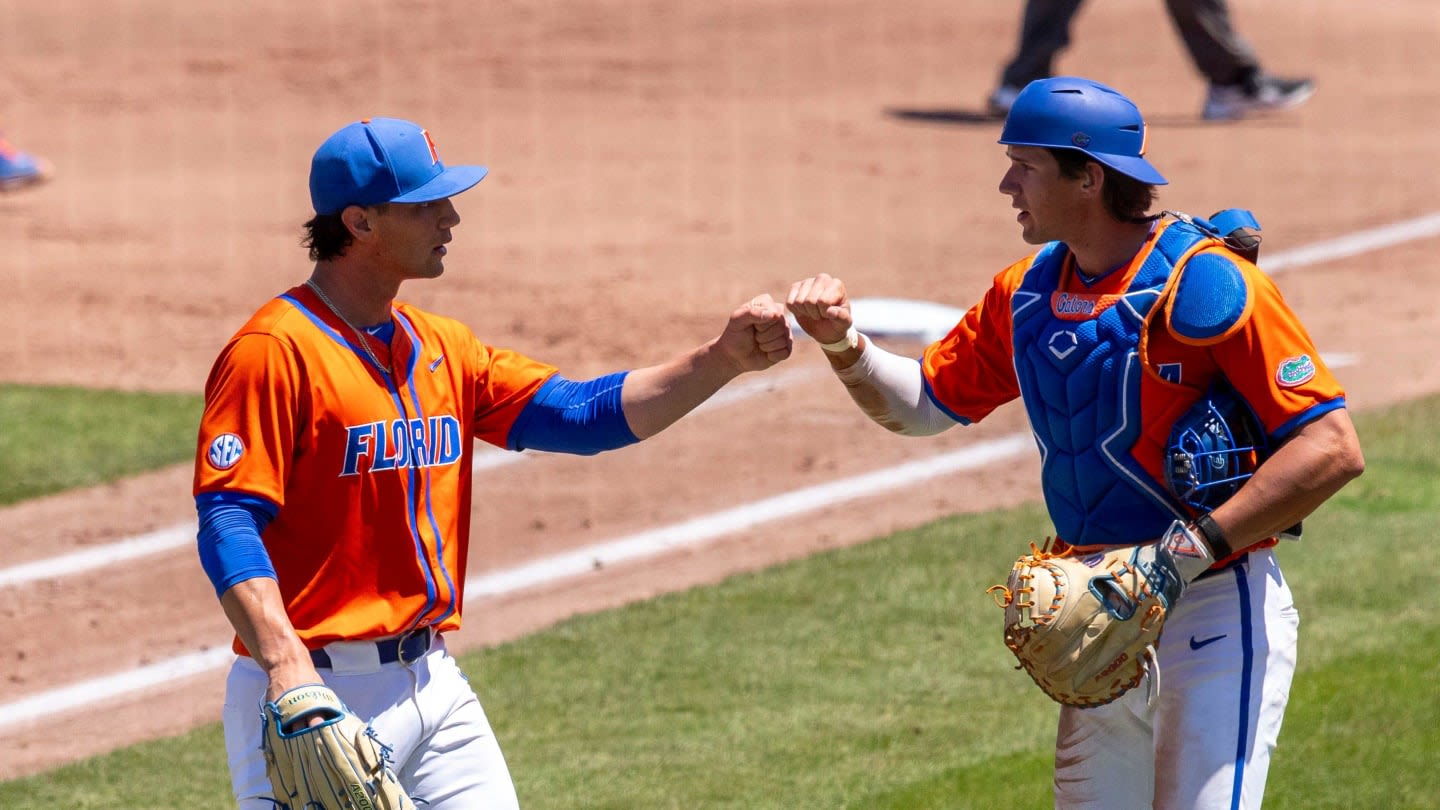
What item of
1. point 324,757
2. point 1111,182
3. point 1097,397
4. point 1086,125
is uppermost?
point 1086,125

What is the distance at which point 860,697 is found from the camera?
623cm

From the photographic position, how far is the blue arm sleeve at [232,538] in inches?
139

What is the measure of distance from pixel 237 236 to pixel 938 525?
6.21m

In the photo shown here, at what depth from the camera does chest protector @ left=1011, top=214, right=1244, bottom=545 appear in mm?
3824

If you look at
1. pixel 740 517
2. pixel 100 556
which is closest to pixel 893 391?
pixel 740 517

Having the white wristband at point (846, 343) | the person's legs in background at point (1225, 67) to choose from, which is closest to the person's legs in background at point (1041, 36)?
the person's legs in background at point (1225, 67)

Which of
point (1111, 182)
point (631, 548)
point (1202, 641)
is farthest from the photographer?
point (631, 548)

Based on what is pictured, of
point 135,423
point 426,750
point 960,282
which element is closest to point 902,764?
point 426,750

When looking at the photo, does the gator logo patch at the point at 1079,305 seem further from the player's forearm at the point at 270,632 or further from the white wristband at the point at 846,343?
the player's forearm at the point at 270,632

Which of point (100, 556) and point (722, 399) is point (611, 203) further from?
point (100, 556)

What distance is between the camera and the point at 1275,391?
3682 mm

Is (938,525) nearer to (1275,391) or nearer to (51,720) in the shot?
(51,720)

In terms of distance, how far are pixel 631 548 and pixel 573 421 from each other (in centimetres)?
356

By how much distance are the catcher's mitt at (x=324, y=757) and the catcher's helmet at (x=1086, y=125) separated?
5.57 ft
